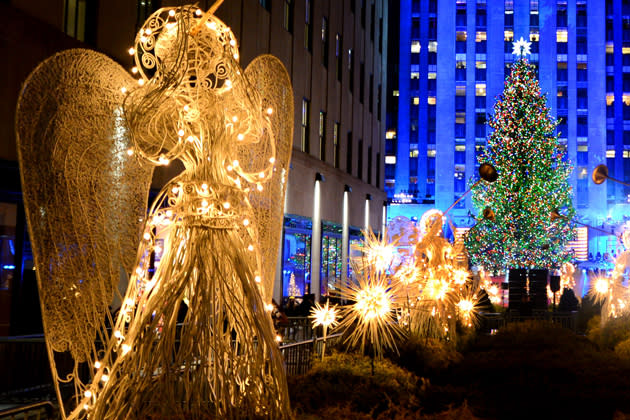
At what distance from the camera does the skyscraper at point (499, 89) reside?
6412cm

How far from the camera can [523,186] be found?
42.0 m

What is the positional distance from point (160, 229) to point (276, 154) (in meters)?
1.35

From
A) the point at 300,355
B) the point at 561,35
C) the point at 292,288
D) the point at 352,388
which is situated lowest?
the point at 352,388

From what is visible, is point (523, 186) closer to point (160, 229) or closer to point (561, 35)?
point (561, 35)

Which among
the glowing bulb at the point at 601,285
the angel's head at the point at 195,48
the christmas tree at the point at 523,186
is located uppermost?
the christmas tree at the point at 523,186

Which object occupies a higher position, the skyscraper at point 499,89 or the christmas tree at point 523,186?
the skyscraper at point 499,89

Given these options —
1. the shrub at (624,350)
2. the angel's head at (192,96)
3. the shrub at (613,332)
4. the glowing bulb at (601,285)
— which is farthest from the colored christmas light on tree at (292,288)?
the angel's head at (192,96)

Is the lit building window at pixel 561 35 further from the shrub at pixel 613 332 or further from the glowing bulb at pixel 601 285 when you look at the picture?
the shrub at pixel 613 332

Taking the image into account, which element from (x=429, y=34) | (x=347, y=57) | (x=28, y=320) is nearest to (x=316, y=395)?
(x=28, y=320)

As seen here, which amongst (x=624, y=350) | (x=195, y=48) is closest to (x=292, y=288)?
(x=624, y=350)

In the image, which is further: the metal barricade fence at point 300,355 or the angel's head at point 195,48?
the metal barricade fence at point 300,355

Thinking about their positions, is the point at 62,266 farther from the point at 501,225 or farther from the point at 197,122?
the point at 501,225

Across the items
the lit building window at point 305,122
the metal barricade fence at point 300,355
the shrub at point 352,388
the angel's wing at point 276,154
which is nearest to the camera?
the angel's wing at point 276,154

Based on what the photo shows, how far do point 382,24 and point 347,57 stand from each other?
32.6 ft
